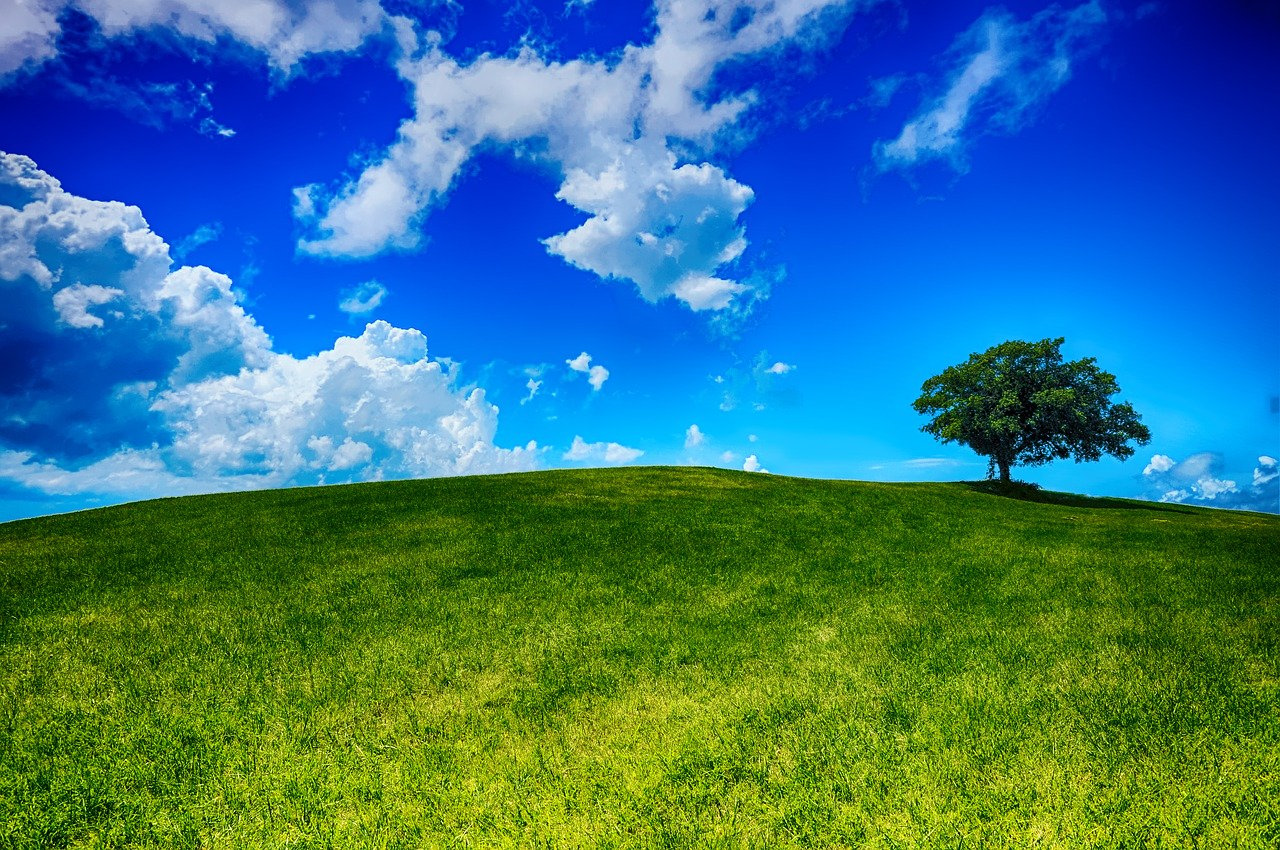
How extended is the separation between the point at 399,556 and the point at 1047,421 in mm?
45520

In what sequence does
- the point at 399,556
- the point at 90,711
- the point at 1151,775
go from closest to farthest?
the point at 1151,775
the point at 90,711
the point at 399,556

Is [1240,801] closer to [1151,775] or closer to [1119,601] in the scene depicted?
[1151,775]

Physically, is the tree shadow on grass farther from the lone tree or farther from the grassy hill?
the grassy hill

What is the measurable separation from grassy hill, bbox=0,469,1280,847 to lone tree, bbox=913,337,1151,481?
30420mm

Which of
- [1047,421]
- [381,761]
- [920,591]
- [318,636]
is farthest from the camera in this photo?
[1047,421]

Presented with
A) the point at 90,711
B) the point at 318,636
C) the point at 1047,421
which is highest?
the point at 1047,421

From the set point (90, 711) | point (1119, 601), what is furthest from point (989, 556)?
point (90, 711)

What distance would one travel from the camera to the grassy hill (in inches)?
242

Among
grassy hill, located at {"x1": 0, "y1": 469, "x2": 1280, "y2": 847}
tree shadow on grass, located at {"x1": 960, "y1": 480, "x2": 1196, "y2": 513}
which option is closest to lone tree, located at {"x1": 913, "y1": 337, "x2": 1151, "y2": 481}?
tree shadow on grass, located at {"x1": 960, "y1": 480, "x2": 1196, "y2": 513}

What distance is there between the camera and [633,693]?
8773mm

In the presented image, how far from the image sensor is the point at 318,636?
424 inches

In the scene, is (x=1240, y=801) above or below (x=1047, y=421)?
below

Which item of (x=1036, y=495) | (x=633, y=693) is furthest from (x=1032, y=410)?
(x=633, y=693)

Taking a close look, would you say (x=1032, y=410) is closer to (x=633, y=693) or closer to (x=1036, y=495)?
(x=1036, y=495)
